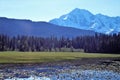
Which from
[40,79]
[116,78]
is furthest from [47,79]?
[116,78]

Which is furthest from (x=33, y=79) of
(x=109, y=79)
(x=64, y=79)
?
(x=109, y=79)

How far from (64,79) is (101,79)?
21.5 ft

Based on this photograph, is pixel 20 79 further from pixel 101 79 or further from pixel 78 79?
pixel 101 79

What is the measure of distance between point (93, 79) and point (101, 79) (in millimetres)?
1396

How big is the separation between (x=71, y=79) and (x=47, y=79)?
4.34m

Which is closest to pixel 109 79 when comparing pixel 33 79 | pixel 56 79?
pixel 56 79

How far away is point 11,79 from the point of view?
49531 millimetres

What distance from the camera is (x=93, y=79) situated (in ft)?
158

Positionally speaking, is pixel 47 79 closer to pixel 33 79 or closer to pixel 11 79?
pixel 33 79

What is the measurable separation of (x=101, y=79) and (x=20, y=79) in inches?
579

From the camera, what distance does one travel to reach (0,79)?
4872 cm

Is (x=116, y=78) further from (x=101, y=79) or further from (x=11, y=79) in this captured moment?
(x=11, y=79)

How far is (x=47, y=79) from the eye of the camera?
1944 inches

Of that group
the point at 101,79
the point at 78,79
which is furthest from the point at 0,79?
the point at 101,79
